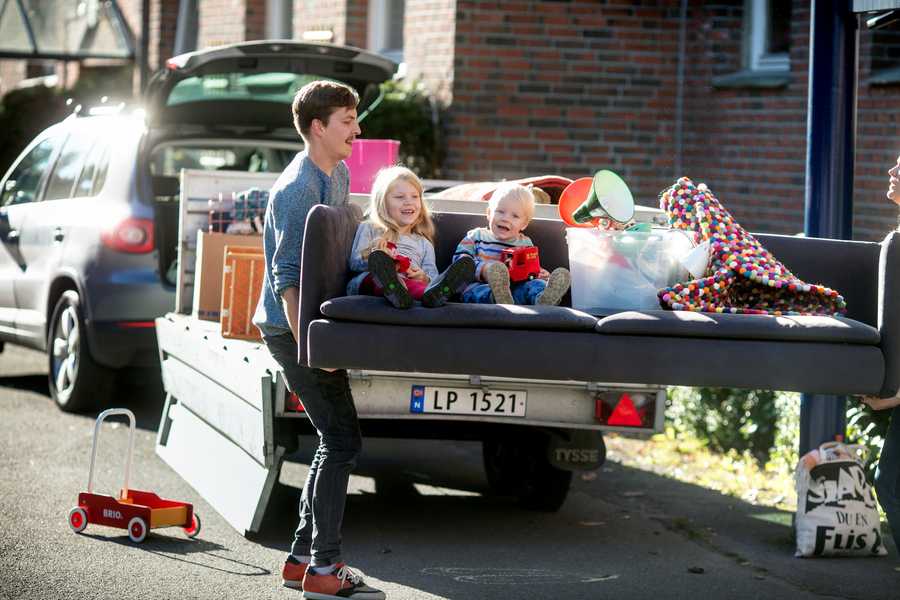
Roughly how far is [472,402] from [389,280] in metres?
1.43

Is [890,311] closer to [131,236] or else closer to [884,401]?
[884,401]

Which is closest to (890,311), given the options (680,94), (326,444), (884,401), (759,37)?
(884,401)

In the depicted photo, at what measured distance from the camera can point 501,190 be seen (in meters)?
5.70

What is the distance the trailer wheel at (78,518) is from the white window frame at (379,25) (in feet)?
31.9

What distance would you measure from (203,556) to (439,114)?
785 centimetres

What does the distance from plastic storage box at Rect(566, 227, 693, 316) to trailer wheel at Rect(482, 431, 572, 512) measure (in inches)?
70.9

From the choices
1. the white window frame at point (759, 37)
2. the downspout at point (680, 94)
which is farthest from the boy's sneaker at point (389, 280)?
the downspout at point (680, 94)

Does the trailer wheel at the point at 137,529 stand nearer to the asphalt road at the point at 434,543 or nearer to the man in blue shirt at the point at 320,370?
the asphalt road at the point at 434,543

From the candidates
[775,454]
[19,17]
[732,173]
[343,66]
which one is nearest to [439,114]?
[732,173]

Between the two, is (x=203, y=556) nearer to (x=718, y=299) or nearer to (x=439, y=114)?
(x=718, y=299)

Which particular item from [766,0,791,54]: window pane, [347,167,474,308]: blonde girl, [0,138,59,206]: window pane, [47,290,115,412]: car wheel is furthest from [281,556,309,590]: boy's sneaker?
[766,0,791,54]: window pane

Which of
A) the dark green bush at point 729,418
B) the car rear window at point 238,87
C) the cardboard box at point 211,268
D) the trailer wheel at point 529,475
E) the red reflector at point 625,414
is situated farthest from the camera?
the car rear window at point 238,87

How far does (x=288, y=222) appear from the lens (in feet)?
17.0

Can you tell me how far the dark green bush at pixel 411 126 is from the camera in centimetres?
1290
